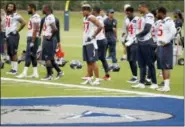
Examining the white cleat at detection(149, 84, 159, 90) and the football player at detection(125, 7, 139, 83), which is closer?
the white cleat at detection(149, 84, 159, 90)

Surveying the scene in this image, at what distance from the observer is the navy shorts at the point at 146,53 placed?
14.8 metres

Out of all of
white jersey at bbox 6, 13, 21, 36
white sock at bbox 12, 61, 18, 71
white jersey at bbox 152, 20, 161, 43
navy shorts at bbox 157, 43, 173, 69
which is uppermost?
white jersey at bbox 6, 13, 21, 36

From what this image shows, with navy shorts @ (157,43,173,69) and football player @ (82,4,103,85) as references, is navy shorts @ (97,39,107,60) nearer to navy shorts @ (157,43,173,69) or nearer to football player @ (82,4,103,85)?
football player @ (82,4,103,85)

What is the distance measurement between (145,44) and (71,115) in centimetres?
432

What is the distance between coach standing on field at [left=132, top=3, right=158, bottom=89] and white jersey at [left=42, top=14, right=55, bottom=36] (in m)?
2.24

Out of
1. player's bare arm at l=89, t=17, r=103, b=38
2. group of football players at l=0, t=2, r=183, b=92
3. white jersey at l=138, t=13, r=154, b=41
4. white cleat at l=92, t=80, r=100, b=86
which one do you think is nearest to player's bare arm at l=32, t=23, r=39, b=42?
group of football players at l=0, t=2, r=183, b=92

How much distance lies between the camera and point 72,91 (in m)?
14.4

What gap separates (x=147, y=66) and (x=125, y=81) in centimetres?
120

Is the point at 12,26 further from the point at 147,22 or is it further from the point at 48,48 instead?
the point at 147,22

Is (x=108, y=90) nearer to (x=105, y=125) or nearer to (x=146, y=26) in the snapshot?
(x=146, y=26)

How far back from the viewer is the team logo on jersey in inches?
407

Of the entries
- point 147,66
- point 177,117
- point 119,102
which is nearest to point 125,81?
point 147,66

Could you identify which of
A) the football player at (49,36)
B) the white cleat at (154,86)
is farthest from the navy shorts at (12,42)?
the white cleat at (154,86)

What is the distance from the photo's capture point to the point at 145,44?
14781 millimetres
